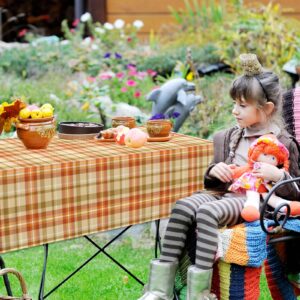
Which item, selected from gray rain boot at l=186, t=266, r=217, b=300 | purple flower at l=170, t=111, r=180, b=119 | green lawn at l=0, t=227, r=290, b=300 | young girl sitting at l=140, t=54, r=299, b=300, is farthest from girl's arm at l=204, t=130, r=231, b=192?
purple flower at l=170, t=111, r=180, b=119

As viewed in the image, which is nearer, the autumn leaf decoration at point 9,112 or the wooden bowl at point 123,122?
the autumn leaf decoration at point 9,112

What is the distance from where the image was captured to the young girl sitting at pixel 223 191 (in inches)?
120

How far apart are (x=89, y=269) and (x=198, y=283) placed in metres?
1.49

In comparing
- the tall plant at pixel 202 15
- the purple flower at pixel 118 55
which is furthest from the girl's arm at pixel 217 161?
the tall plant at pixel 202 15

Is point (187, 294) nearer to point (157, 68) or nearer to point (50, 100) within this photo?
point (50, 100)

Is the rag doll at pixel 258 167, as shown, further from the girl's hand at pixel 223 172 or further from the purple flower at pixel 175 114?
the purple flower at pixel 175 114

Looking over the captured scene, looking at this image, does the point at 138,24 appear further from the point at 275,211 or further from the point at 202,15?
the point at 275,211

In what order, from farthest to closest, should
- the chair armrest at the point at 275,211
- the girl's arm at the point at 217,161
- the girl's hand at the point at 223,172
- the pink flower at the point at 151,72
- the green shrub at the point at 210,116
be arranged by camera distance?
the pink flower at the point at 151,72 < the green shrub at the point at 210,116 < the girl's arm at the point at 217,161 < the girl's hand at the point at 223,172 < the chair armrest at the point at 275,211

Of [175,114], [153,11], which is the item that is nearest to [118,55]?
[153,11]

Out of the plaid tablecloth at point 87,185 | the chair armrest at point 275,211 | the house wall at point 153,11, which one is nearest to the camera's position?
the plaid tablecloth at point 87,185

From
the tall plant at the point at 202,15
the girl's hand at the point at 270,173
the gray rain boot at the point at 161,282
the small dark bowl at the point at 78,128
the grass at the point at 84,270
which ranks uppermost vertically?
the tall plant at the point at 202,15

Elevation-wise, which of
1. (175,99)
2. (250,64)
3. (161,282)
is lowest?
(161,282)

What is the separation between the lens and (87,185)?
9.92 ft

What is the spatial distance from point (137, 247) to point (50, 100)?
2.25m
